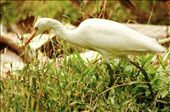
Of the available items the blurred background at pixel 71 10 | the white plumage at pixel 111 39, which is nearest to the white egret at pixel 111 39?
the white plumage at pixel 111 39

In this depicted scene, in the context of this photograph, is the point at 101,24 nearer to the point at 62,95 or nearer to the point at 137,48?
the point at 137,48

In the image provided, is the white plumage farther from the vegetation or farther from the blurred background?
the blurred background

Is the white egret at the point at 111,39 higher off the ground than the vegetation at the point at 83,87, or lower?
higher

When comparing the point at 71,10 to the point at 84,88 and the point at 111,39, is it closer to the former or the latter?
the point at 84,88

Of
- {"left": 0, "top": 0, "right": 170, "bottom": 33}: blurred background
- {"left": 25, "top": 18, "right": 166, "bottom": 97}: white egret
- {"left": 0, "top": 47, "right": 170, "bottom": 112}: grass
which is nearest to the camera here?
{"left": 25, "top": 18, "right": 166, "bottom": 97}: white egret

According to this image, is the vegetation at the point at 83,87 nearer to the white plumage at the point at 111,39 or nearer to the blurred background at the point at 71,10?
the white plumage at the point at 111,39

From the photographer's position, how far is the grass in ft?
13.9

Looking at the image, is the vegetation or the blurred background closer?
the vegetation

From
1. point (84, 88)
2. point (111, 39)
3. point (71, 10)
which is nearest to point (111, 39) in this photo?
point (111, 39)

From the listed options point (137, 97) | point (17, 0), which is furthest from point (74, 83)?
point (17, 0)

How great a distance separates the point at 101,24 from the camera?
3.91 m

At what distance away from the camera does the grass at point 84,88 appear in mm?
4227

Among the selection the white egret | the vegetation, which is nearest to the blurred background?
the vegetation

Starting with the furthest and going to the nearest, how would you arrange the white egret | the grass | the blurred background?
the blurred background, the grass, the white egret
